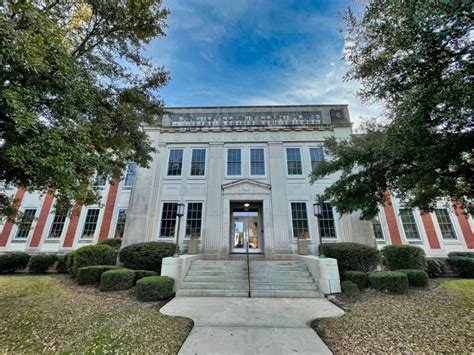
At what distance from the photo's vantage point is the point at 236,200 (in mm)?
12727

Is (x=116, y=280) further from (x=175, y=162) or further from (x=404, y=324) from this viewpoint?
(x=404, y=324)

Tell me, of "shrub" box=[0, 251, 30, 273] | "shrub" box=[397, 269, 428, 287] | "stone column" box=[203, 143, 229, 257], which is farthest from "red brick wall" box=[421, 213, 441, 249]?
"shrub" box=[0, 251, 30, 273]

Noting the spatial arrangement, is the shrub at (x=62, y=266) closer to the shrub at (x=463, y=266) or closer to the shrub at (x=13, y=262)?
the shrub at (x=13, y=262)

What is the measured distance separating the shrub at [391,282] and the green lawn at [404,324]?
28 centimetres

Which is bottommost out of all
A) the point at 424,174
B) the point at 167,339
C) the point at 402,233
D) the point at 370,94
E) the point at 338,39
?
the point at 167,339

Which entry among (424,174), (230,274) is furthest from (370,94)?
(230,274)

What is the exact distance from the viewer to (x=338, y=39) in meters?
5.79

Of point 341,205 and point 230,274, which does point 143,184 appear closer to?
point 230,274

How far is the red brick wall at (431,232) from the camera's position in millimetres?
13496

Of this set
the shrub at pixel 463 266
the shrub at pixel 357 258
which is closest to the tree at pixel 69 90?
the shrub at pixel 357 258

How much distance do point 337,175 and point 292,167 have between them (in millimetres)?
2896

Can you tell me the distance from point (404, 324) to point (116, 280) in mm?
9236

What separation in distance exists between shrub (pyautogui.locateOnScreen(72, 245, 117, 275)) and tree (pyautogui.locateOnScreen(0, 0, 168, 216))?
401cm

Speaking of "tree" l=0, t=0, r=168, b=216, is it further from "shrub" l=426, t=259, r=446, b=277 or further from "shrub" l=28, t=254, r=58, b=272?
"shrub" l=426, t=259, r=446, b=277
